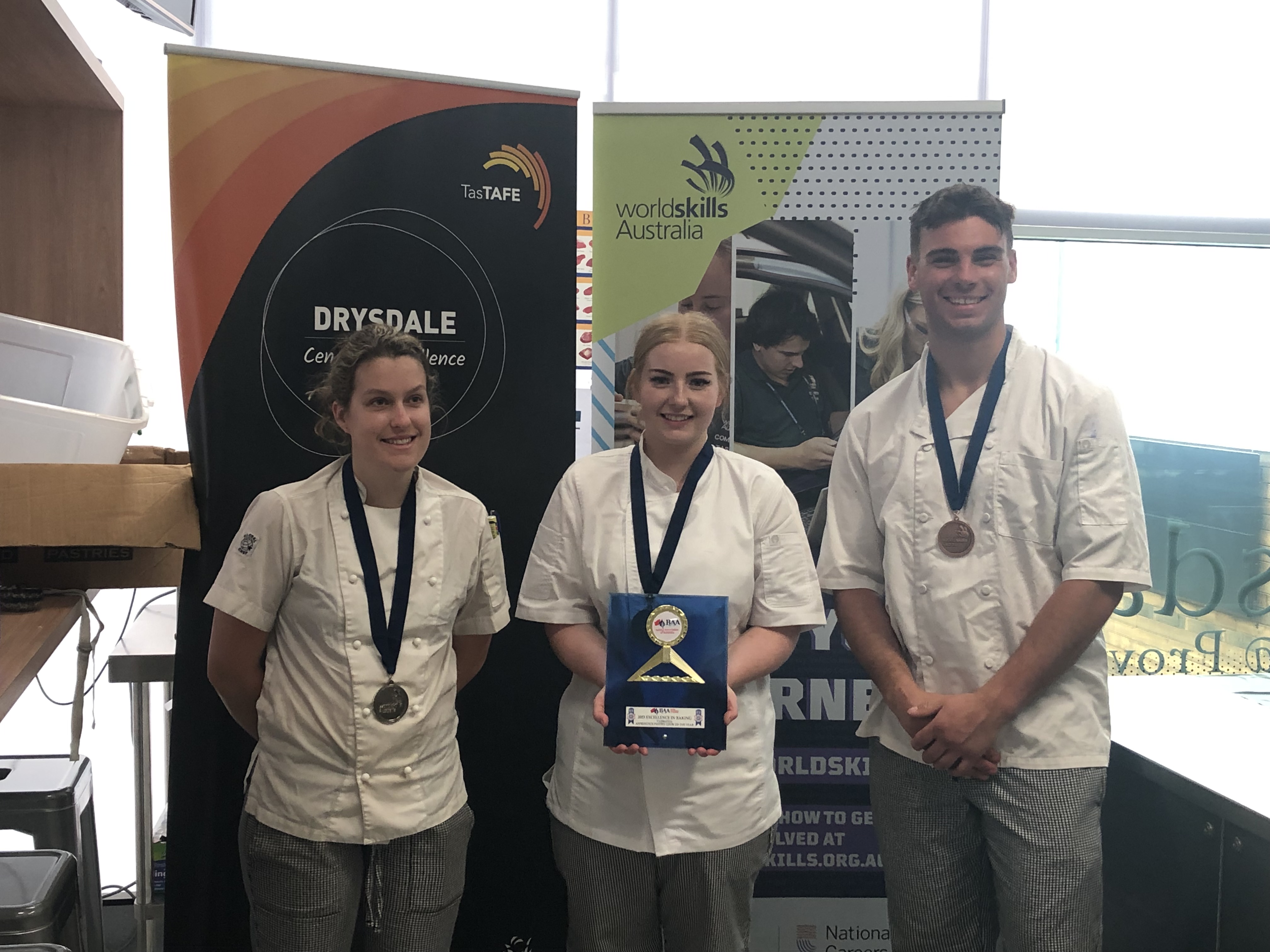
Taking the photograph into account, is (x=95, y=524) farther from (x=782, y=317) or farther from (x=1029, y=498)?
(x=1029, y=498)

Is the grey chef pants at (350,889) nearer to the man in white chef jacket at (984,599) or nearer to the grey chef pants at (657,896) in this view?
the grey chef pants at (657,896)

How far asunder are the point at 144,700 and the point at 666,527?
163 cm

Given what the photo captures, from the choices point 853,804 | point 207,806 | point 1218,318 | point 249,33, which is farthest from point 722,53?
point 207,806

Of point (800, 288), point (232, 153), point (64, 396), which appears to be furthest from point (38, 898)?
point (800, 288)

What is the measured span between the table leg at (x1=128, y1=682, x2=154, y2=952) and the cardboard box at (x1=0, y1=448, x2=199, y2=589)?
0.56m

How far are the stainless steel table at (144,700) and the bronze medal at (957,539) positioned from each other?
6.04ft

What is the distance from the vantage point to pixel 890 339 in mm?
2455

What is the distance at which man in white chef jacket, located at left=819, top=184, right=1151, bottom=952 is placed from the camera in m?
1.82

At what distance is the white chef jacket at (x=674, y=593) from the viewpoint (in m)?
1.78

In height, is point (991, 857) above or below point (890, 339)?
below

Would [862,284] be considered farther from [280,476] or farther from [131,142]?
[131,142]

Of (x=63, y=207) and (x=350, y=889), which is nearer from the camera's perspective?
(x=350, y=889)

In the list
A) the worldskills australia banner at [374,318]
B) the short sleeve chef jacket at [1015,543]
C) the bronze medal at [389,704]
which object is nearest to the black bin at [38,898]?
the worldskills australia banner at [374,318]

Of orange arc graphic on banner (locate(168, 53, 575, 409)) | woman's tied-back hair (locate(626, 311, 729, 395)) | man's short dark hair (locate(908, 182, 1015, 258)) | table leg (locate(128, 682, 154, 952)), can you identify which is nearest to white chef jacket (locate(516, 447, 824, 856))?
woman's tied-back hair (locate(626, 311, 729, 395))
